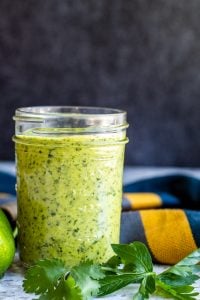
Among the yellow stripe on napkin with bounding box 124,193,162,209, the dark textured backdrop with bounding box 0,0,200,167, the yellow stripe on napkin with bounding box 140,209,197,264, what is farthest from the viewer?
the dark textured backdrop with bounding box 0,0,200,167

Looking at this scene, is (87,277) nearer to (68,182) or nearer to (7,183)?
(68,182)

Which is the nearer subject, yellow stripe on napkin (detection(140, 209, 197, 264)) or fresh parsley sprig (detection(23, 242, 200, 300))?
fresh parsley sprig (detection(23, 242, 200, 300))

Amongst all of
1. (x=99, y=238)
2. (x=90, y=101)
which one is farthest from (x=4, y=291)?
(x=90, y=101)

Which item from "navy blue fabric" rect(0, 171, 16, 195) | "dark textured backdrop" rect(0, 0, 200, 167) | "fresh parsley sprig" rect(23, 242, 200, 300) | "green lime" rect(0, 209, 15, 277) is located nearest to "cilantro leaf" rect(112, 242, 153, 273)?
"fresh parsley sprig" rect(23, 242, 200, 300)

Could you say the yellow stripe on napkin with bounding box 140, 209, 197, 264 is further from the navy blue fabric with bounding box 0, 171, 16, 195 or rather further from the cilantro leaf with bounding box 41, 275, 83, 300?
the navy blue fabric with bounding box 0, 171, 16, 195

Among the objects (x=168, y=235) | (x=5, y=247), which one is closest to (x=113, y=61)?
(x=168, y=235)

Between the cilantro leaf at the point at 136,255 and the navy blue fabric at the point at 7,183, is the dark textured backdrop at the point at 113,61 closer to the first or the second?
the navy blue fabric at the point at 7,183

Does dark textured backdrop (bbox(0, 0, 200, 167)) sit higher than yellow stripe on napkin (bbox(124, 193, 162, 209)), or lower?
higher
